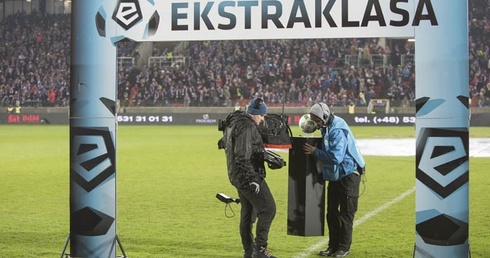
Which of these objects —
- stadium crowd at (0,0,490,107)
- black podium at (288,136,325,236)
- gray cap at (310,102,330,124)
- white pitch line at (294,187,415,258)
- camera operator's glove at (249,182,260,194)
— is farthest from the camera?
stadium crowd at (0,0,490,107)

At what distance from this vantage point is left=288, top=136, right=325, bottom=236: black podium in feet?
28.7

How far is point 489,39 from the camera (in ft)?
165

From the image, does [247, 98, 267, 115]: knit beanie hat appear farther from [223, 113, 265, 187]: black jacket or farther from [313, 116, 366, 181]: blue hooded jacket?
[313, 116, 366, 181]: blue hooded jacket

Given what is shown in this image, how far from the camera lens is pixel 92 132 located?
7.63 metres

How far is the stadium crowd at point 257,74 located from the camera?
4616 centimetres

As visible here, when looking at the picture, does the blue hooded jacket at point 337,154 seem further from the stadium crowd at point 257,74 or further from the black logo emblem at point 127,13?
the stadium crowd at point 257,74

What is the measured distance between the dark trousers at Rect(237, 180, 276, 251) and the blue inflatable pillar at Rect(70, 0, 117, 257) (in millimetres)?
1394

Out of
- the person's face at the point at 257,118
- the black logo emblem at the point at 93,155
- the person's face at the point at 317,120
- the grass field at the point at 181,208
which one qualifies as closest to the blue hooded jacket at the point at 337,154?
the person's face at the point at 317,120

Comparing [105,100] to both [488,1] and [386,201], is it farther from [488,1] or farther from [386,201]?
[488,1]

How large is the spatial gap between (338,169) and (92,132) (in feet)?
8.98

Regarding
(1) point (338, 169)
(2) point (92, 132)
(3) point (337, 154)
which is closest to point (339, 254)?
(1) point (338, 169)

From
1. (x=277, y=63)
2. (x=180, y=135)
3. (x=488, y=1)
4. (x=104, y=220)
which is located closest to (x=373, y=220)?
(x=104, y=220)

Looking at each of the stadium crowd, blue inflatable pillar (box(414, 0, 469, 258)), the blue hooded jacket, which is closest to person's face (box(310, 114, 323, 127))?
the blue hooded jacket

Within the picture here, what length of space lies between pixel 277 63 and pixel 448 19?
44082 mm
